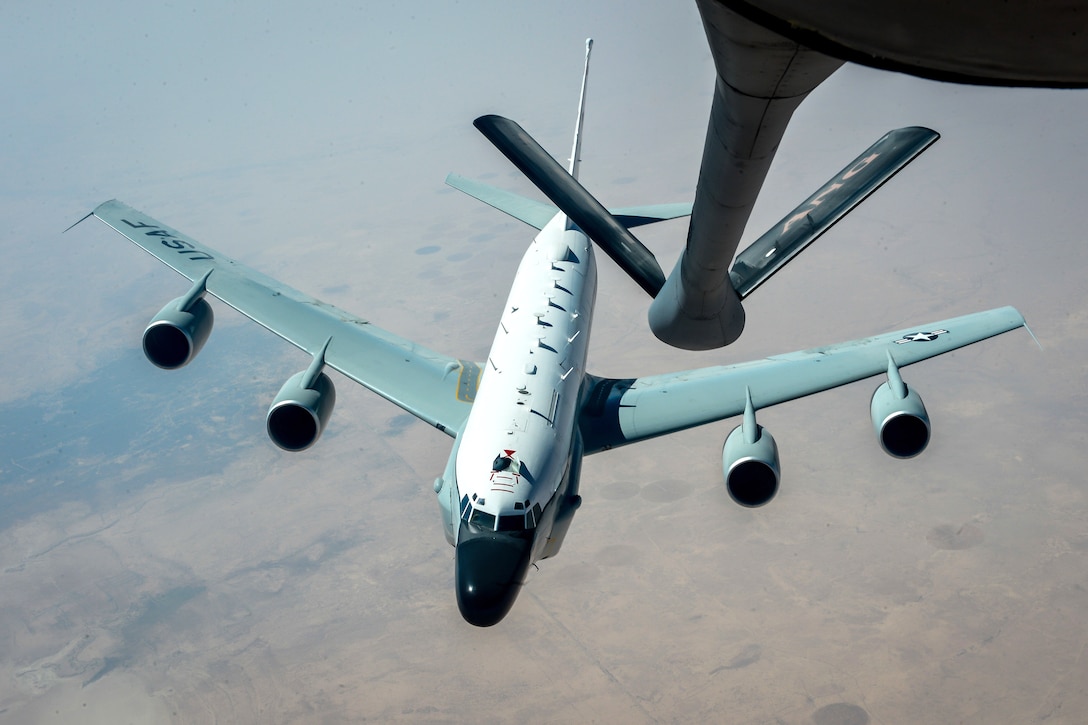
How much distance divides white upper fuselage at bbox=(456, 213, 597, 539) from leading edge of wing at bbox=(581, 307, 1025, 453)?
1.82m

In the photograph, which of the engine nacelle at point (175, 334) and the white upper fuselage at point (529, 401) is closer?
the white upper fuselage at point (529, 401)

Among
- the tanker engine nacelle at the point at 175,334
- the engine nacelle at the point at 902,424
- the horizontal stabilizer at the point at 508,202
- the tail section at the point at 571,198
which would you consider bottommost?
the tanker engine nacelle at the point at 175,334

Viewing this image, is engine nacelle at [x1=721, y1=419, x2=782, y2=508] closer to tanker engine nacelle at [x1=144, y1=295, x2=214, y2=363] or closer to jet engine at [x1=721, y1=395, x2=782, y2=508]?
jet engine at [x1=721, y1=395, x2=782, y2=508]

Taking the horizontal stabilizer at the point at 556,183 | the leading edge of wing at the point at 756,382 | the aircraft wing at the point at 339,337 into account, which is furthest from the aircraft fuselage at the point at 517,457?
the horizontal stabilizer at the point at 556,183

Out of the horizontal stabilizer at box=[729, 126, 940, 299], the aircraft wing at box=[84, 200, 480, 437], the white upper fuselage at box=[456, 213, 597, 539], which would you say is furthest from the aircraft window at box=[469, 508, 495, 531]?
the horizontal stabilizer at box=[729, 126, 940, 299]

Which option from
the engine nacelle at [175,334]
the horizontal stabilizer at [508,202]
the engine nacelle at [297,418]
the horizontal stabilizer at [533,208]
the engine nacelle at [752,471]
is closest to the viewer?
the engine nacelle at [752,471]

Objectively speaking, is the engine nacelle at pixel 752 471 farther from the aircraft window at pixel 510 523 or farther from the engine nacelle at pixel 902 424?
the aircraft window at pixel 510 523

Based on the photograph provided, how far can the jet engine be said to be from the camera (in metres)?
27.6

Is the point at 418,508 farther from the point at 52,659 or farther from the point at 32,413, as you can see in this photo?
the point at 32,413

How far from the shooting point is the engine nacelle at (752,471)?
27625 mm

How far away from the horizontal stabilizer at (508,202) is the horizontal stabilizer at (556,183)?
19.4m

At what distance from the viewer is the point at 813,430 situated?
192 ft

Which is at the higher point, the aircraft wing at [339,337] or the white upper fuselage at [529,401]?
the white upper fuselage at [529,401]

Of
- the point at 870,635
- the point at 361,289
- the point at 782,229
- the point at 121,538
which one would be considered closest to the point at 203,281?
the point at 782,229
